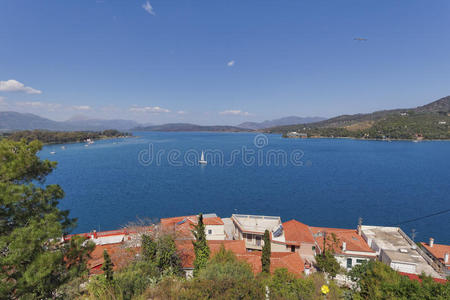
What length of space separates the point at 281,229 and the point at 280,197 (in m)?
19.5

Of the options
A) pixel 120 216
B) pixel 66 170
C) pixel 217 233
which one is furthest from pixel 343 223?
pixel 66 170

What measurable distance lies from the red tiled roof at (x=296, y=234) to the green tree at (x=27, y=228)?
18.1 meters

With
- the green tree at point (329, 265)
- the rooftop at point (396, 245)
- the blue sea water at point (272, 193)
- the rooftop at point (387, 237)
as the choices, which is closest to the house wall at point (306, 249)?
the green tree at point (329, 265)

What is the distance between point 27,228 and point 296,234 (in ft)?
67.1

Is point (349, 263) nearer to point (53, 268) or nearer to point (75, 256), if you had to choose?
point (75, 256)

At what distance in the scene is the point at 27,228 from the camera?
6.11 m

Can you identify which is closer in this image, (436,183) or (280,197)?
(280,197)

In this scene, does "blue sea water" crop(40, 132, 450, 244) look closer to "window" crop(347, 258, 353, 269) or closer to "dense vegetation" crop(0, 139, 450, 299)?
"window" crop(347, 258, 353, 269)

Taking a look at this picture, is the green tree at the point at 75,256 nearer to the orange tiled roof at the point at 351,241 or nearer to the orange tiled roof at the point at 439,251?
the orange tiled roof at the point at 351,241

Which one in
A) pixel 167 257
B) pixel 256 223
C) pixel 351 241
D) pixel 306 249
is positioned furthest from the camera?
pixel 256 223

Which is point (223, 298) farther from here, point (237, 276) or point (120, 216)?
point (120, 216)

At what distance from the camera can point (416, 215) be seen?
107 feet

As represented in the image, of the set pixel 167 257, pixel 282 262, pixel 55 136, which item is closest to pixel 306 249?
pixel 282 262

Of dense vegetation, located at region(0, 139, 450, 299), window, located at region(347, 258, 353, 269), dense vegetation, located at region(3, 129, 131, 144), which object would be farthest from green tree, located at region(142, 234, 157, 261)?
dense vegetation, located at region(3, 129, 131, 144)
